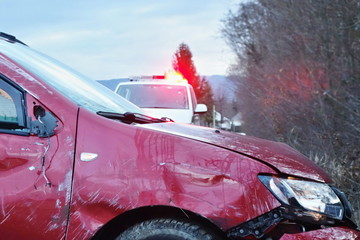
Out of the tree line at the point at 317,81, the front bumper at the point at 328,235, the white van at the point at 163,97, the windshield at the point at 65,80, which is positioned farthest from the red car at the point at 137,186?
the white van at the point at 163,97

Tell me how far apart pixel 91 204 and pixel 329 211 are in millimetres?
1301

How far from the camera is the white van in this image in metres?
10.4

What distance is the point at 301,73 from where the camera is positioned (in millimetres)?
14000

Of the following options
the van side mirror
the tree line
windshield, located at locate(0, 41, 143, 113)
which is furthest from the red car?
the van side mirror

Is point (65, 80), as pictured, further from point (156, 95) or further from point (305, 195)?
point (156, 95)

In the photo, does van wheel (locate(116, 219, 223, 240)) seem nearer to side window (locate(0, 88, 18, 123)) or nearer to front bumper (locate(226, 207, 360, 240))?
front bumper (locate(226, 207, 360, 240))

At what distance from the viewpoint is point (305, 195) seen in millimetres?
2436

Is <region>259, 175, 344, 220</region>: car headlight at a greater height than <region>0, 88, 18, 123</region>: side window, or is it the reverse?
<region>0, 88, 18, 123</region>: side window

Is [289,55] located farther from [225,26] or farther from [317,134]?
[225,26]

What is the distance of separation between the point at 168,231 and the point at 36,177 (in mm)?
780

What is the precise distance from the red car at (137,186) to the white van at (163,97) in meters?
7.61

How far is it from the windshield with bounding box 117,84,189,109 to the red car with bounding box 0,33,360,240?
26.0ft

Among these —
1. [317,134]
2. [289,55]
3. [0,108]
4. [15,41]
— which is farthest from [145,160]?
[289,55]

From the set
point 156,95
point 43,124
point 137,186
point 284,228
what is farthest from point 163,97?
point 284,228
